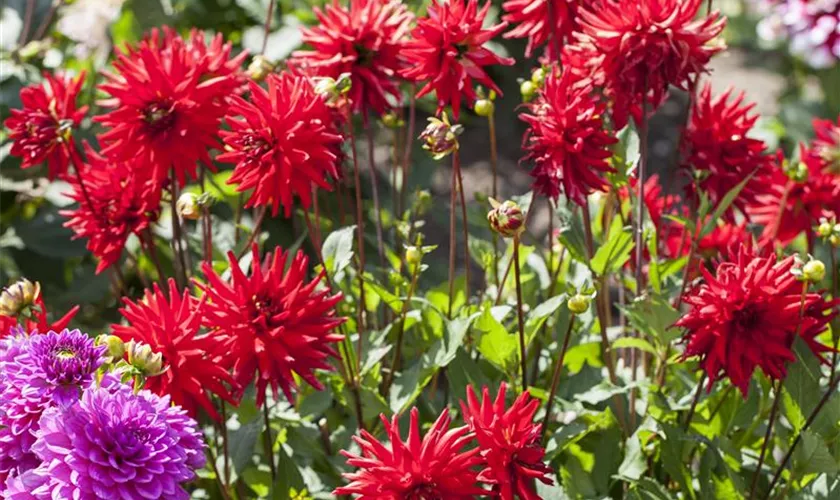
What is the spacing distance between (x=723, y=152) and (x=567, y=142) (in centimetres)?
35

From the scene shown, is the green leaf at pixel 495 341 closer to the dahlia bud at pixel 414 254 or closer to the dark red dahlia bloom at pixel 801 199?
the dahlia bud at pixel 414 254

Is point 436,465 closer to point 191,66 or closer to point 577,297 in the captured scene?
point 577,297

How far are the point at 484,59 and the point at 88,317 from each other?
4.61ft

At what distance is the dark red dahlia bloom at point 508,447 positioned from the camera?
1.19 meters

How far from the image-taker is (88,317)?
2588mm

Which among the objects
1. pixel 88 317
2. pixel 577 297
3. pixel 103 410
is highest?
pixel 577 297

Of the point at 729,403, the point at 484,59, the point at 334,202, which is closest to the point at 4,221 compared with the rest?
the point at 334,202

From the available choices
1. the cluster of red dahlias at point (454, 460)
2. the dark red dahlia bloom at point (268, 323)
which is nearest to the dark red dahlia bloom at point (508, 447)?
the cluster of red dahlias at point (454, 460)

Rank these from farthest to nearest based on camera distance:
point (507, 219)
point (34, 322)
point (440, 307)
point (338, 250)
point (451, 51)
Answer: point (440, 307)
point (338, 250)
point (451, 51)
point (34, 322)
point (507, 219)

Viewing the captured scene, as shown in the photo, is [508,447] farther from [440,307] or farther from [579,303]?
[440,307]

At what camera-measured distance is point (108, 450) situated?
110cm

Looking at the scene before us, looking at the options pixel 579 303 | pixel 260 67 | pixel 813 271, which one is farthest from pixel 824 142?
pixel 260 67

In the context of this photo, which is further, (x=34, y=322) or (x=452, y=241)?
(x=452, y=241)

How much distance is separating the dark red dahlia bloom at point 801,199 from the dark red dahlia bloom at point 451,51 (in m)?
0.54
